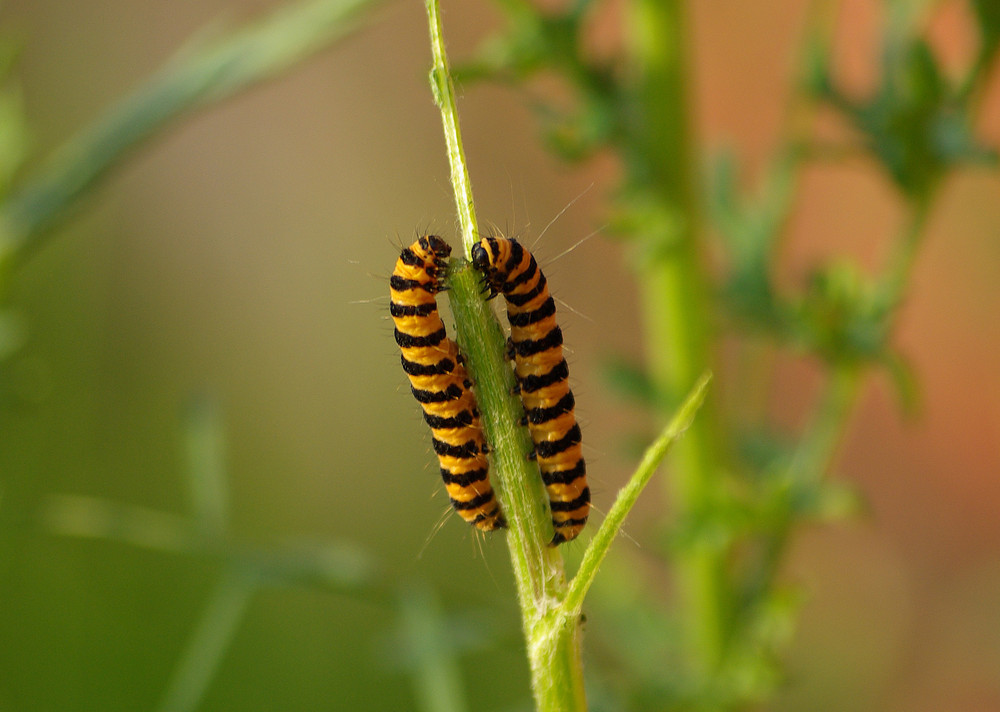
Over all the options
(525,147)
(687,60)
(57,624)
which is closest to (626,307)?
(525,147)

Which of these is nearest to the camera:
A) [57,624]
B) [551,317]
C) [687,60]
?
[551,317]

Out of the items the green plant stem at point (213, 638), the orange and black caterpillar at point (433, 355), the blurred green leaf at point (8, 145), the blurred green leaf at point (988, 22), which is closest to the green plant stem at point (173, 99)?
the blurred green leaf at point (8, 145)

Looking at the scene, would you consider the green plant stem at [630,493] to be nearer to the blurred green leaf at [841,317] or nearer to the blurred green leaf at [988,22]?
the blurred green leaf at [841,317]

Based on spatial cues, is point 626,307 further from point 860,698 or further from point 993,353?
point 860,698

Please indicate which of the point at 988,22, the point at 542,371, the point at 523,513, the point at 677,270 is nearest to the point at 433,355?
the point at 542,371

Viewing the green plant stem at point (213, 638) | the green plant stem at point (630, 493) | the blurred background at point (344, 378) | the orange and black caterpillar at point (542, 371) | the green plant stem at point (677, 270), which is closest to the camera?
the green plant stem at point (630, 493)

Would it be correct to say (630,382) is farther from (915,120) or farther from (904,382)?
(915,120)
